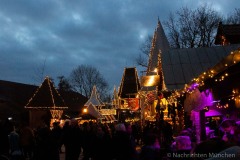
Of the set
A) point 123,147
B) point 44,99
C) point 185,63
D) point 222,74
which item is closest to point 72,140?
point 123,147

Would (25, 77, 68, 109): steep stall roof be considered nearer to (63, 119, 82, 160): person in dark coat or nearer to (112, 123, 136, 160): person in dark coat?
(63, 119, 82, 160): person in dark coat

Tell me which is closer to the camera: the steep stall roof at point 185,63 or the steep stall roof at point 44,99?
the steep stall roof at point 185,63

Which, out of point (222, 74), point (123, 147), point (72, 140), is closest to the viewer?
point (123, 147)

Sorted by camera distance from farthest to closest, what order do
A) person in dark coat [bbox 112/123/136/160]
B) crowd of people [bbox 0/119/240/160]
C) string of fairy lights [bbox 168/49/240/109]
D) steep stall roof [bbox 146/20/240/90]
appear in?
steep stall roof [bbox 146/20/240/90] → person in dark coat [bbox 112/123/136/160] → string of fairy lights [bbox 168/49/240/109] → crowd of people [bbox 0/119/240/160]

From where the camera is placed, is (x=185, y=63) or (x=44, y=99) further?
(x=44, y=99)

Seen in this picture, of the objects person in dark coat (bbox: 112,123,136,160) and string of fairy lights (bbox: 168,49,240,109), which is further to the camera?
person in dark coat (bbox: 112,123,136,160)

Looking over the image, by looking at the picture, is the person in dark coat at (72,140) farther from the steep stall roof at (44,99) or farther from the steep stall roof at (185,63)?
the steep stall roof at (44,99)

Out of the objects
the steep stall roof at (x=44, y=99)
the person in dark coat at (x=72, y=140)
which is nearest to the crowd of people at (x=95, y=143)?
the person in dark coat at (x=72, y=140)

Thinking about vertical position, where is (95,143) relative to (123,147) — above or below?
below

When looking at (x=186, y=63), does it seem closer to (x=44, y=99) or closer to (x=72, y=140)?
(x=72, y=140)

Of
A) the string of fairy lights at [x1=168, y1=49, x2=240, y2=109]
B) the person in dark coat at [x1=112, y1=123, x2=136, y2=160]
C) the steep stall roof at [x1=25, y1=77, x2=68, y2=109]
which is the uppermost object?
the steep stall roof at [x1=25, y1=77, x2=68, y2=109]

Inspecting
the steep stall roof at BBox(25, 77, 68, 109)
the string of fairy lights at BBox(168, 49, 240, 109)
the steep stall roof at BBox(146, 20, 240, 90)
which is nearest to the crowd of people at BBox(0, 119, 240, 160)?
the string of fairy lights at BBox(168, 49, 240, 109)

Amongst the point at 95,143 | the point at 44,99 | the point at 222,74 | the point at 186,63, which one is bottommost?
the point at 95,143

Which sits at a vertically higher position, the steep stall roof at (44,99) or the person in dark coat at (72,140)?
the steep stall roof at (44,99)
